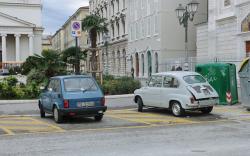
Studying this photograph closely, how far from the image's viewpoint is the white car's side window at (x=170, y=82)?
16.2 m

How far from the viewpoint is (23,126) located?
46.1ft

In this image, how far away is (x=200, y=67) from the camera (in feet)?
68.2

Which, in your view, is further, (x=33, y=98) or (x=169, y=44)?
(x=169, y=44)

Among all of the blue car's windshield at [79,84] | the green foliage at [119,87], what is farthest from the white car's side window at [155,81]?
the green foliage at [119,87]

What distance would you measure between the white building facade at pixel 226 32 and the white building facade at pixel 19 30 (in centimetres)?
3680

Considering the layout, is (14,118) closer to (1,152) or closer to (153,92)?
(153,92)

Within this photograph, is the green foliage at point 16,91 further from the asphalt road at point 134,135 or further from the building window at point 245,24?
the building window at point 245,24

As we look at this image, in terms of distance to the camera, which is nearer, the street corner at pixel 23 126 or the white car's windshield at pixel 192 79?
the street corner at pixel 23 126

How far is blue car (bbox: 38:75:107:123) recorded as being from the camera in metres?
14.3

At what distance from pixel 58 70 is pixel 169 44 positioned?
869 inches

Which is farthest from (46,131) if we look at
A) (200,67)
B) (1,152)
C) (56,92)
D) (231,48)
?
(231,48)

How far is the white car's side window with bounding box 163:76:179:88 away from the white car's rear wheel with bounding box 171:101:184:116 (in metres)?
0.63

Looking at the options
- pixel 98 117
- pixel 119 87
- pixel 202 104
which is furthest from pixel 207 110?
pixel 119 87

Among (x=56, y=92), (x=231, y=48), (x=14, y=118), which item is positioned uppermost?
(x=231, y=48)
